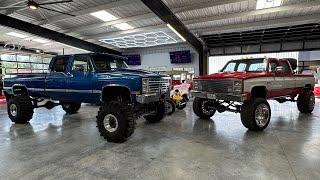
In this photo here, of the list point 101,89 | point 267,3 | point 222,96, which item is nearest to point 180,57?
point 267,3

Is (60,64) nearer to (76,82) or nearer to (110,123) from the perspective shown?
(76,82)

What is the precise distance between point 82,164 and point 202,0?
25.7 ft

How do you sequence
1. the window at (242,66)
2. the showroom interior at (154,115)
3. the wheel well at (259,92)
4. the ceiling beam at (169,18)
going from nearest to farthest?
the showroom interior at (154,115), the wheel well at (259,92), the window at (242,66), the ceiling beam at (169,18)

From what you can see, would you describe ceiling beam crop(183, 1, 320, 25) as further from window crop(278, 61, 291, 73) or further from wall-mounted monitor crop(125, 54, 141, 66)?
wall-mounted monitor crop(125, 54, 141, 66)

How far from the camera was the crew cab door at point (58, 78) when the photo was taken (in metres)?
6.32

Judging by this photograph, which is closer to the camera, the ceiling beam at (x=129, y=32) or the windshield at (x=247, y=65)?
the windshield at (x=247, y=65)

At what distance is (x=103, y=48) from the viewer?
64.4 ft

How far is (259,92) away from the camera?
21.2 ft

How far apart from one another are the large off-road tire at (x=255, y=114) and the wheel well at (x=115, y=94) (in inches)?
114

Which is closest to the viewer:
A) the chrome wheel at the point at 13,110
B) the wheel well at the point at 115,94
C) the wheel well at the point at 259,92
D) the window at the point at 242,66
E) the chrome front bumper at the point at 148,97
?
the chrome front bumper at the point at 148,97

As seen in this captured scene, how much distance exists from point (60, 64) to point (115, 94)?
6.82 ft

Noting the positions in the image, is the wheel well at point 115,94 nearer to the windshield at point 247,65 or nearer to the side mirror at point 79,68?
the side mirror at point 79,68

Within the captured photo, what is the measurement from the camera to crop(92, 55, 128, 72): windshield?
598 centimetres

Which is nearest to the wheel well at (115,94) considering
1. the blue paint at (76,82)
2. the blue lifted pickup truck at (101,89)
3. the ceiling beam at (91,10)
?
the blue lifted pickup truck at (101,89)
